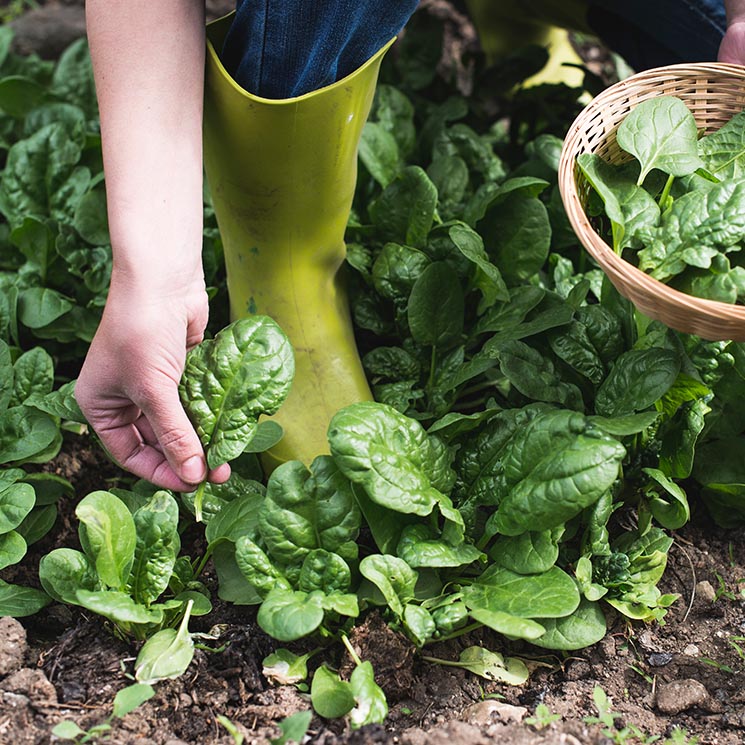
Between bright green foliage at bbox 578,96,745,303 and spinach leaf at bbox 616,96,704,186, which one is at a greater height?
spinach leaf at bbox 616,96,704,186

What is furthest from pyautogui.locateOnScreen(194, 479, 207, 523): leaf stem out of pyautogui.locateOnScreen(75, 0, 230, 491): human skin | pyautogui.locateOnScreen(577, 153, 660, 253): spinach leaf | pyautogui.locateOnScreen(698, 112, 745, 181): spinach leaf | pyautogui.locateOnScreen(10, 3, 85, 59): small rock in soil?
pyautogui.locateOnScreen(10, 3, 85, 59): small rock in soil

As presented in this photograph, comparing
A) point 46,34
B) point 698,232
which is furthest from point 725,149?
point 46,34

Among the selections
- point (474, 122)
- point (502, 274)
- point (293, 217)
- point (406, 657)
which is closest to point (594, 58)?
point (474, 122)

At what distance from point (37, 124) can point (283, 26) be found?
0.92 meters

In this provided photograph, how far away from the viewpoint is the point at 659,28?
178cm

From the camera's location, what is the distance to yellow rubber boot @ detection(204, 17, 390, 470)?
127 cm

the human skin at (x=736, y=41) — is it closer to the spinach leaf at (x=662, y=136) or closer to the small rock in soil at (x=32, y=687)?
the spinach leaf at (x=662, y=136)

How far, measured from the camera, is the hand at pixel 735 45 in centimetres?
140

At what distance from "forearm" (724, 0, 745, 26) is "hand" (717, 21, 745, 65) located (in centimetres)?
2

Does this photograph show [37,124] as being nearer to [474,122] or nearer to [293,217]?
[293,217]

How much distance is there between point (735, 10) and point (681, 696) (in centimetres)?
107

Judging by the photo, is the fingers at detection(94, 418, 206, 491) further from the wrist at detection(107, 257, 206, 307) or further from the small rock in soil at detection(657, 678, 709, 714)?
the small rock in soil at detection(657, 678, 709, 714)

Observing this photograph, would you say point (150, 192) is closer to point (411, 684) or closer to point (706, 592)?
point (411, 684)

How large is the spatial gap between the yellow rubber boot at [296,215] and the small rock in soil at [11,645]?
1.51 ft
